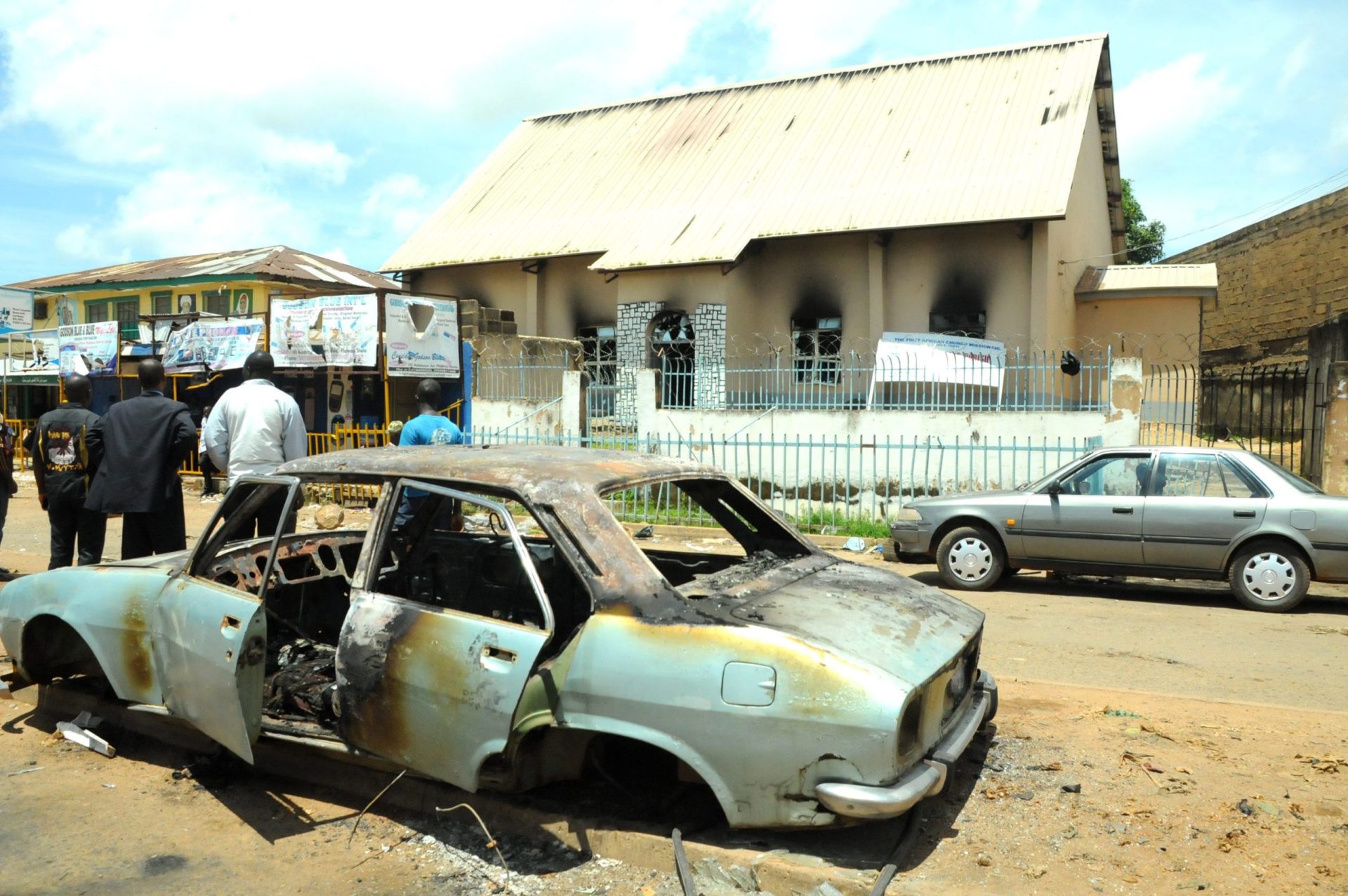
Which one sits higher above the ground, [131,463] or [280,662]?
[131,463]

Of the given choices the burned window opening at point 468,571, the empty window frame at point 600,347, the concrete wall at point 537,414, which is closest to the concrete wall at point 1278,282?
the empty window frame at point 600,347

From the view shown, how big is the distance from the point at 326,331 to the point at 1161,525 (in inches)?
508

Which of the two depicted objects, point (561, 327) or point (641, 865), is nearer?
point (641, 865)

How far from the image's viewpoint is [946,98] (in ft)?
63.9

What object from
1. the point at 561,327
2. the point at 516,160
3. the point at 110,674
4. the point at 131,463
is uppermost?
the point at 516,160

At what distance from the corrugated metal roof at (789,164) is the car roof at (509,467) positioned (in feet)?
42.4

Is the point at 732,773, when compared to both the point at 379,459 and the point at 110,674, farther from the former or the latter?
the point at 110,674

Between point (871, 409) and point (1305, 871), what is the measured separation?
9222 millimetres

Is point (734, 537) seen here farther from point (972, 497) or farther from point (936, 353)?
point (936, 353)

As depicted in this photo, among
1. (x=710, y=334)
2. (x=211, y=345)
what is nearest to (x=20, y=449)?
(x=211, y=345)

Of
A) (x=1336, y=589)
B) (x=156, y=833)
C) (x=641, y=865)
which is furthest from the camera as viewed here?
(x=1336, y=589)

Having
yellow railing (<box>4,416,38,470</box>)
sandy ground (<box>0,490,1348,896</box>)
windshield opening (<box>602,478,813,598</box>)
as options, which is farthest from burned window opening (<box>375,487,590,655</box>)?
yellow railing (<box>4,416,38,470</box>)

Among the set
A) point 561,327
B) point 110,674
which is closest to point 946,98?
point 561,327

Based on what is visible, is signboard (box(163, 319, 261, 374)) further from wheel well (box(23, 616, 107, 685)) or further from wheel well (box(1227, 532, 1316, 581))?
wheel well (box(1227, 532, 1316, 581))
